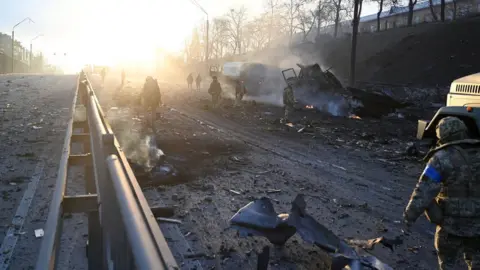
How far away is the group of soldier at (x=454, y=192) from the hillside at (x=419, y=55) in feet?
94.4

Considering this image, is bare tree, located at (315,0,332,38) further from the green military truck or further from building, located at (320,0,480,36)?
the green military truck

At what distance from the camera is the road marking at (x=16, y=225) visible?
362cm

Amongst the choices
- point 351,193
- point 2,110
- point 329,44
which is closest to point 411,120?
point 351,193

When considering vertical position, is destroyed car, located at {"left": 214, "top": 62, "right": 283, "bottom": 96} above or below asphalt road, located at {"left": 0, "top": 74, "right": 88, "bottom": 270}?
above

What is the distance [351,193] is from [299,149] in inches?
141

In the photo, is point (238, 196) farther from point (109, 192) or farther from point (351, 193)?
Answer: point (109, 192)

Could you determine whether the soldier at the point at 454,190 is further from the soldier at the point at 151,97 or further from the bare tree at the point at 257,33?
the bare tree at the point at 257,33

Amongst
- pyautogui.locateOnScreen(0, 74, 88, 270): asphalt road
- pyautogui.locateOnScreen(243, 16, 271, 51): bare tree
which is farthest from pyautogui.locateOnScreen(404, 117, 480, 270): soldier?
pyautogui.locateOnScreen(243, 16, 271, 51): bare tree

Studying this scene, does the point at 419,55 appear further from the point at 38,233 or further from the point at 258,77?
the point at 38,233

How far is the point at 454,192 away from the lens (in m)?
3.12

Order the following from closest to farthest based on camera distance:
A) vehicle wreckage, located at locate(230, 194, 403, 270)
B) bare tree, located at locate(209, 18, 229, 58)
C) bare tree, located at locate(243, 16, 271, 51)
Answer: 1. vehicle wreckage, located at locate(230, 194, 403, 270)
2. bare tree, located at locate(243, 16, 271, 51)
3. bare tree, located at locate(209, 18, 229, 58)

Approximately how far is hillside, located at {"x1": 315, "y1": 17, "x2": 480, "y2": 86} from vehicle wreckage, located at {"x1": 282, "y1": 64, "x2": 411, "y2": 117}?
1471cm

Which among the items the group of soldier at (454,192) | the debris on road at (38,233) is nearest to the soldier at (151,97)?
the debris on road at (38,233)

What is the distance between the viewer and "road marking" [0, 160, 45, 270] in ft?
11.9
